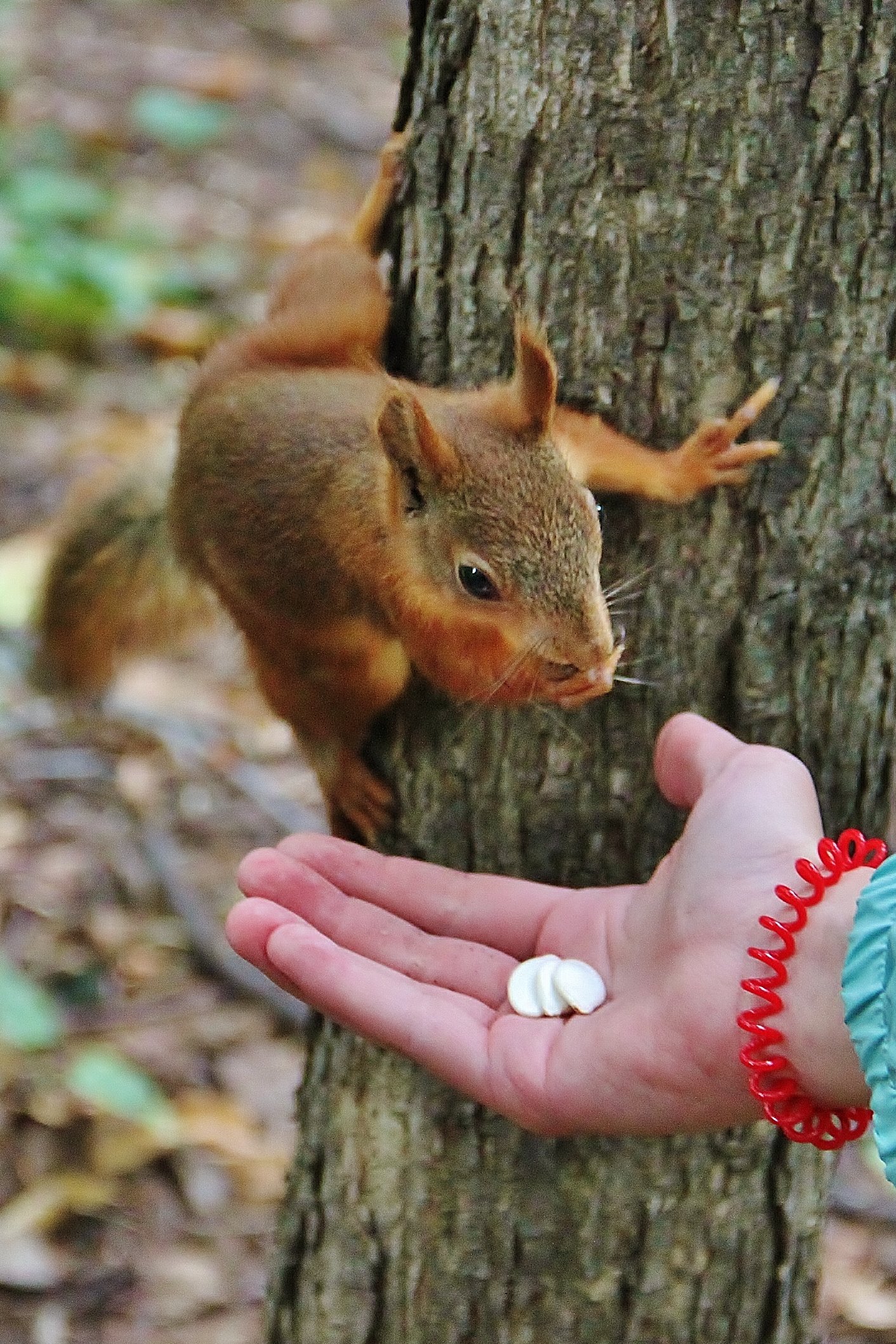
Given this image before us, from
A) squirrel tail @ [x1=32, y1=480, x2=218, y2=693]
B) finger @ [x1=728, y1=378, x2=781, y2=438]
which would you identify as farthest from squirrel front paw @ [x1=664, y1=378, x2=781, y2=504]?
squirrel tail @ [x1=32, y1=480, x2=218, y2=693]

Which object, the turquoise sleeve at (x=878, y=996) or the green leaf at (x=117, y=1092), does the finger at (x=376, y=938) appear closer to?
the turquoise sleeve at (x=878, y=996)

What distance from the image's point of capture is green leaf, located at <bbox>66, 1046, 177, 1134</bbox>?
7.81 ft

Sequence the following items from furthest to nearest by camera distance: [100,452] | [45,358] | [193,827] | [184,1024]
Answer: [45,358] < [100,452] < [193,827] < [184,1024]

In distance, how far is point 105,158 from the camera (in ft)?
16.1

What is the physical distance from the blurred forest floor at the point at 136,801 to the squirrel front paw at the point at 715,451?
1374 millimetres

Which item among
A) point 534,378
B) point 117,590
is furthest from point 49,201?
point 534,378

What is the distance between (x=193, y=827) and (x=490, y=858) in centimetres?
141

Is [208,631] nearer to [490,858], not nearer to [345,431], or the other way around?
[345,431]

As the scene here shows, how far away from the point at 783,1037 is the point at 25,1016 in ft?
4.68

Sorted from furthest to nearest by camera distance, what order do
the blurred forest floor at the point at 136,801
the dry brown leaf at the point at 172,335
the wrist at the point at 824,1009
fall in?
the dry brown leaf at the point at 172,335, the blurred forest floor at the point at 136,801, the wrist at the point at 824,1009

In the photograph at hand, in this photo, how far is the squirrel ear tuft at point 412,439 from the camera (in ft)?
5.10

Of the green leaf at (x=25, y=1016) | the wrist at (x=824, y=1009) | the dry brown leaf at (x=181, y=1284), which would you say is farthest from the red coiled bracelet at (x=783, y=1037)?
the green leaf at (x=25, y=1016)

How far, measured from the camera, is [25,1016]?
7.97 feet

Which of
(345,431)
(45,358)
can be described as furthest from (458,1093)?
(45,358)
